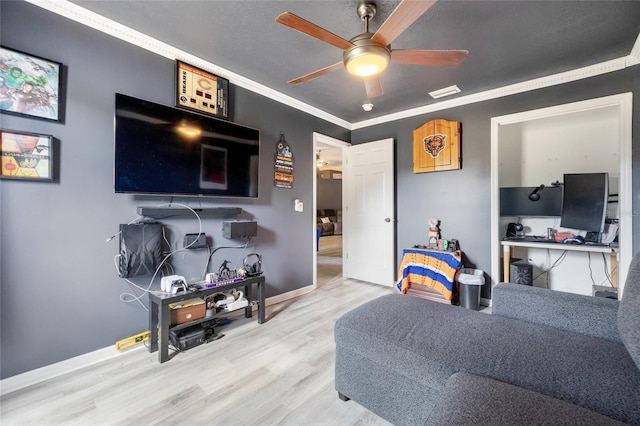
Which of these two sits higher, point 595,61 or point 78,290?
point 595,61

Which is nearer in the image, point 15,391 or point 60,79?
point 15,391

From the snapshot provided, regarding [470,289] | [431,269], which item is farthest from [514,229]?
[431,269]

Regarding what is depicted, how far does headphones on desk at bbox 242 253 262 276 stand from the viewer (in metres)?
2.68

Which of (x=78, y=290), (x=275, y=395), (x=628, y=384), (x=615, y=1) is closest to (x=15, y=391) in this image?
(x=78, y=290)

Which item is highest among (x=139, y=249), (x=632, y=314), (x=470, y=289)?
(x=139, y=249)

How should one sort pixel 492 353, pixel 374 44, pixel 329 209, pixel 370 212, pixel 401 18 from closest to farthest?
pixel 492 353
pixel 401 18
pixel 374 44
pixel 370 212
pixel 329 209

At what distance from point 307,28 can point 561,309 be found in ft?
6.88

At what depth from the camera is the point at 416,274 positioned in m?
3.29

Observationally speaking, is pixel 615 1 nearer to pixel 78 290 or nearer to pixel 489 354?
pixel 489 354

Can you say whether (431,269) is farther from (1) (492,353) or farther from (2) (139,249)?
(2) (139,249)

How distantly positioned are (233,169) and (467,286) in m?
2.82

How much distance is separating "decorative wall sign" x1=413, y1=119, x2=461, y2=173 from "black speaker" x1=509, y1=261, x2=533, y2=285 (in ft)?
4.40

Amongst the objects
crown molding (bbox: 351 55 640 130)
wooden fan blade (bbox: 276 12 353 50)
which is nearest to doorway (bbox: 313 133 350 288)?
crown molding (bbox: 351 55 640 130)

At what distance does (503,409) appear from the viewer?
2.64 feet
